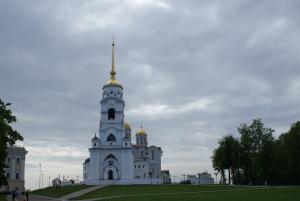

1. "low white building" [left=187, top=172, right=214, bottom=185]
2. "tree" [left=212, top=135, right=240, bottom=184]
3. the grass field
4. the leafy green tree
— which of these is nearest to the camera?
the grass field

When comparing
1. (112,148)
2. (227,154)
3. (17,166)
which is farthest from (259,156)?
(17,166)

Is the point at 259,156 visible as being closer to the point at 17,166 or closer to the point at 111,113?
the point at 111,113

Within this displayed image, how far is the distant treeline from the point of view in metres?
81.2

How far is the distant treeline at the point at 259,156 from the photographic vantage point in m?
81.2

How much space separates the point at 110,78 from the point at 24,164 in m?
27.5

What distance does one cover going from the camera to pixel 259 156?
82812 millimetres

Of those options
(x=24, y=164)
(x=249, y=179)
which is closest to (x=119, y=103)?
(x=24, y=164)

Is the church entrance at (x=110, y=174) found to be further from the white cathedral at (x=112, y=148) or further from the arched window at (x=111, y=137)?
the arched window at (x=111, y=137)

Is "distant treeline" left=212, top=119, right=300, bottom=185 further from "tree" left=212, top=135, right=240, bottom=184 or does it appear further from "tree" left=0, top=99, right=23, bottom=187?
"tree" left=0, top=99, right=23, bottom=187

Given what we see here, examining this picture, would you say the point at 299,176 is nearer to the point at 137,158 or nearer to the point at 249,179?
the point at 249,179

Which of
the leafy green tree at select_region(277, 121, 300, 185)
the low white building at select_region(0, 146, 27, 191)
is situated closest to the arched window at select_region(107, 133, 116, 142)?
the low white building at select_region(0, 146, 27, 191)

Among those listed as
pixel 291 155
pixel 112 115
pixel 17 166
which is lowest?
pixel 17 166

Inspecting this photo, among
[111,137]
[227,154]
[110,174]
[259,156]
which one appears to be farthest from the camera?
[111,137]

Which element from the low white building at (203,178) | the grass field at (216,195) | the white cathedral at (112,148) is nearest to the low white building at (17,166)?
the white cathedral at (112,148)
